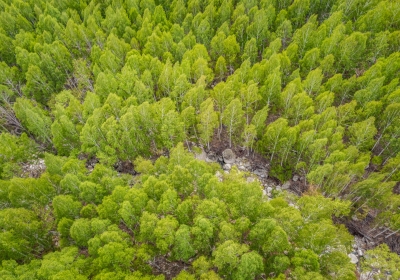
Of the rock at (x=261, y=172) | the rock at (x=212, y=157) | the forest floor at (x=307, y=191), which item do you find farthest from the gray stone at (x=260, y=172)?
the rock at (x=212, y=157)

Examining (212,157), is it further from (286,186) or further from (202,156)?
(286,186)

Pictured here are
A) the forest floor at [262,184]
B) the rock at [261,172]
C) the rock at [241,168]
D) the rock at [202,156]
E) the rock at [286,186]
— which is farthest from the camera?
the rock at [202,156]


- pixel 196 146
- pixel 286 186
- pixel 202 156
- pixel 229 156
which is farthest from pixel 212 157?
pixel 286 186

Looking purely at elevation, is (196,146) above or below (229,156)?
above

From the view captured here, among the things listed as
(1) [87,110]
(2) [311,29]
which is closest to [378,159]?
(2) [311,29]

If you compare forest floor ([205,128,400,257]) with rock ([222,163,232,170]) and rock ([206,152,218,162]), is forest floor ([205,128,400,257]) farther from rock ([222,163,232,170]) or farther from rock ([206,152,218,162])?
rock ([222,163,232,170])

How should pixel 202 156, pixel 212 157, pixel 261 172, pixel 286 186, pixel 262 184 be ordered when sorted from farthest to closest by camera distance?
pixel 212 157, pixel 202 156, pixel 261 172, pixel 262 184, pixel 286 186

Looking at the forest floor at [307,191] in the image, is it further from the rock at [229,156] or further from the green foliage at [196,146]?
the rock at [229,156]

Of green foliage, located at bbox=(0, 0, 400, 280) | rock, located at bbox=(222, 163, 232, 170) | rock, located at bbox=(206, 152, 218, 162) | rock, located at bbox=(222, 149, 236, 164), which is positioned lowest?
rock, located at bbox=(222, 163, 232, 170)

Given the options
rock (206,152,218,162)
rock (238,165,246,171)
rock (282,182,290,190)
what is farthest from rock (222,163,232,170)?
rock (282,182,290,190)

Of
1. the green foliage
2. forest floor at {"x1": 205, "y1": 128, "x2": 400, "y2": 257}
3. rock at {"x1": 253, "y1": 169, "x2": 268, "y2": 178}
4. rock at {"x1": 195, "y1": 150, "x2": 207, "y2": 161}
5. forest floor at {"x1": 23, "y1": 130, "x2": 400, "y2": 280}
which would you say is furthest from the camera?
rock at {"x1": 195, "y1": 150, "x2": 207, "y2": 161}

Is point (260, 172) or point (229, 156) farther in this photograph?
point (229, 156)
